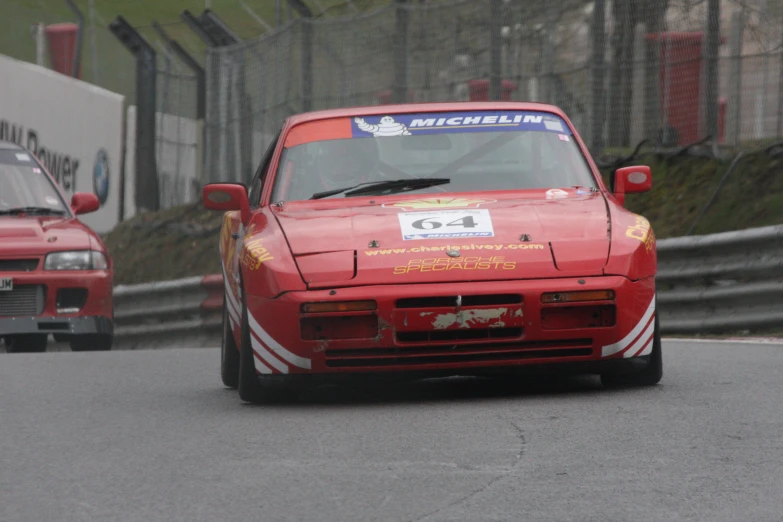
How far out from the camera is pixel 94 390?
7469 millimetres

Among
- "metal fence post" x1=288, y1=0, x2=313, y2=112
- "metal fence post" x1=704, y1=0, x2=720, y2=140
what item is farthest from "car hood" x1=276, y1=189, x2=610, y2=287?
"metal fence post" x1=288, y1=0, x2=313, y2=112

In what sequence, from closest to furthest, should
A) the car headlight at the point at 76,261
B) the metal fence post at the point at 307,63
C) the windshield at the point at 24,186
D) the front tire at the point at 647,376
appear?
1. the front tire at the point at 647,376
2. the car headlight at the point at 76,261
3. the windshield at the point at 24,186
4. the metal fence post at the point at 307,63

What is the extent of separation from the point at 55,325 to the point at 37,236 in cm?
67

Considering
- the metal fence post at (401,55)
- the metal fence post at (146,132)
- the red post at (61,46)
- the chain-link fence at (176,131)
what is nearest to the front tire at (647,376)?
the metal fence post at (401,55)

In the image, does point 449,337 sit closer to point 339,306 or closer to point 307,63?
point 339,306

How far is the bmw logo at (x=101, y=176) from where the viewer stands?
21.4 meters

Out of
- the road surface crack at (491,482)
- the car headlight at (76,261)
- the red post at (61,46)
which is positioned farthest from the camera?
the red post at (61,46)

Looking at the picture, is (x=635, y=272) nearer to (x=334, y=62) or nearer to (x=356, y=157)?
(x=356, y=157)

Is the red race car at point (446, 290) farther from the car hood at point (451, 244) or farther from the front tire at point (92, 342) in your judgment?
the front tire at point (92, 342)

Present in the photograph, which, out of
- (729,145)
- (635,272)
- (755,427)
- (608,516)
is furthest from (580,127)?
(608,516)

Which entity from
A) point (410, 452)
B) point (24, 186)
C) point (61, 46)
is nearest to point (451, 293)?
point (410, 452)

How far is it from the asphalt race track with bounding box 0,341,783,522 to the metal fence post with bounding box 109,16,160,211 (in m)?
14.0

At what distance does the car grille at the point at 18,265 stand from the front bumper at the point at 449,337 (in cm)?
537

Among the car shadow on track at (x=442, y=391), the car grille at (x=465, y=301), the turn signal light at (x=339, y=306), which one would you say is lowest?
the car shadow on track at (x=442, y=391)
